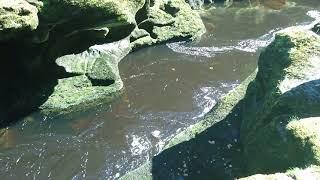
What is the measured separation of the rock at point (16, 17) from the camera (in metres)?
11.2

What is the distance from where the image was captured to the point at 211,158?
11.5 m

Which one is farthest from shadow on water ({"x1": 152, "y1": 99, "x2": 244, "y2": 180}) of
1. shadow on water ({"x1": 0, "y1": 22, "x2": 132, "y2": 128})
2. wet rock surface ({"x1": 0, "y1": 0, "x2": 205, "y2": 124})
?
shadow on water ({"x1": 0, "y1": 22, "x2": 132, "y2": 128})

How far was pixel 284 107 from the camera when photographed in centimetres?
1005

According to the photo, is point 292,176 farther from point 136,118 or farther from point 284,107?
point 136,118

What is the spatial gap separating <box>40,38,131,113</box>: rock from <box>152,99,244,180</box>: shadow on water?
4.27 m

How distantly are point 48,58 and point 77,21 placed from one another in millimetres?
2756

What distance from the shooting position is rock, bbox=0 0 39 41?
36.6 ft

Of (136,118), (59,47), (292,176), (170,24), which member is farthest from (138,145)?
(170,24)

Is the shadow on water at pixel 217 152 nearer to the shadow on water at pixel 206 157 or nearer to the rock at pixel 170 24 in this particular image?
the shadow on water at pixel 206 157

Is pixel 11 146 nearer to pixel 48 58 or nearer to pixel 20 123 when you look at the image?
pixel 20 123

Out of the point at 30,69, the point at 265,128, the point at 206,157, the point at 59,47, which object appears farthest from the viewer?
the point at 59,47

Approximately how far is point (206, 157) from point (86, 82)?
6088 millimetres

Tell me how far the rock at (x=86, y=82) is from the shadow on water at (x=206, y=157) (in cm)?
427

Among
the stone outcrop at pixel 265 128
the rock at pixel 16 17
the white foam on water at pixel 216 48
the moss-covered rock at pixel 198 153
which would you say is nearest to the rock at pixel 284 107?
the stone outcrop at pixel 265 128
